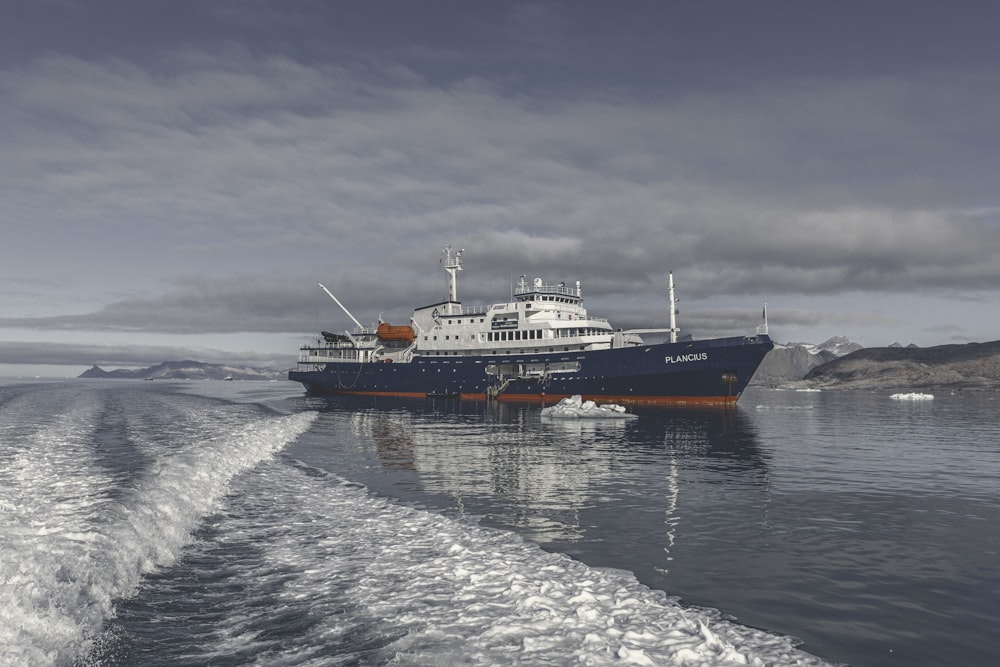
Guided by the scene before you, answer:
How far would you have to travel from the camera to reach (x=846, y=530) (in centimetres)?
A: 1380

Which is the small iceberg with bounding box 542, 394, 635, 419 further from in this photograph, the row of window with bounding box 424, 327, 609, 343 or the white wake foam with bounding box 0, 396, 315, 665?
the white wake foam with bounding box 0, 396, 315, 665

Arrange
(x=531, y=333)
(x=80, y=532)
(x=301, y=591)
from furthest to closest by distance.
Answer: (x=531, y=333) < (x=80, y=532) < (x=301, y=591)

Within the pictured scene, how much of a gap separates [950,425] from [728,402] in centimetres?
2015

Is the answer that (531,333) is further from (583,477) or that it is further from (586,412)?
(583,477)

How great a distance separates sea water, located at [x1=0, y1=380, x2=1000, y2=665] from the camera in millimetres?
7684

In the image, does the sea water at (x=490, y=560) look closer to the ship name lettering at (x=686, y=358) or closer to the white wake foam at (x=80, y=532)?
the white wake foam at (x=80, y=532)

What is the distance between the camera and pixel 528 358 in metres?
71.4

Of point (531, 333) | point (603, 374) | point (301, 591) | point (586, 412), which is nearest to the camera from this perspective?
point (301, 591)

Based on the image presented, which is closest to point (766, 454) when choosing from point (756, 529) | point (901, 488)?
Result: point (901, 488)

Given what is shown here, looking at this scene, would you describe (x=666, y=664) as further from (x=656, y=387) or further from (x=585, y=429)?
(x=656, y=387)

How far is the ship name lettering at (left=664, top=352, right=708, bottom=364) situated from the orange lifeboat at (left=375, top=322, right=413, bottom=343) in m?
39.8

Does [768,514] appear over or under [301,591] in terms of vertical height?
under

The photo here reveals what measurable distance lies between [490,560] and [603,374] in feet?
185

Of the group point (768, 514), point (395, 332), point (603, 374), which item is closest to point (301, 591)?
point (768, 514)
